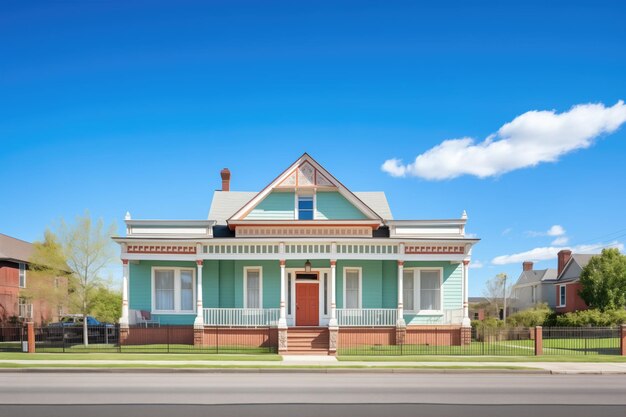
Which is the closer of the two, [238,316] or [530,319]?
[238,316]

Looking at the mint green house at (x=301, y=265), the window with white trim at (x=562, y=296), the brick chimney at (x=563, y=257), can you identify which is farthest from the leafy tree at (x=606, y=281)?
the mint green house at (x=301, y=265)

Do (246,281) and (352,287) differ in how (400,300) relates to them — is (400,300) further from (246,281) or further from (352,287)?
(246,281)

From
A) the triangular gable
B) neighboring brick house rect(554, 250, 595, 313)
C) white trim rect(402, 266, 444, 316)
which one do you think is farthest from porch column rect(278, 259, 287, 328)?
neighboring brick house rect(554, 250, 595, 313)

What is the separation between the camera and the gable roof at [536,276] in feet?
205

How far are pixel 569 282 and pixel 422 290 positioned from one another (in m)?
30.6

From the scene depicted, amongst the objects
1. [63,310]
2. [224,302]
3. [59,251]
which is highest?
[59,251]

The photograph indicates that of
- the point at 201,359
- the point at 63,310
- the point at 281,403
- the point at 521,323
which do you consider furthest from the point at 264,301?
the point at 63,310

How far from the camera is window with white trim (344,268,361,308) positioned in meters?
28.8

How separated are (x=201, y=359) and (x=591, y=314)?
28343mm

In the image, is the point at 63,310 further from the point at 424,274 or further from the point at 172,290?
the point at 424,274

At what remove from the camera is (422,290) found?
29.1 metres

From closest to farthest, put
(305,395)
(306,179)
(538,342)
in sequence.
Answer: (305,395), (538,342), (306,179)

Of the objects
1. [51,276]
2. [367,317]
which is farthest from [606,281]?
[51,276]

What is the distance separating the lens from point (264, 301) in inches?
1124
